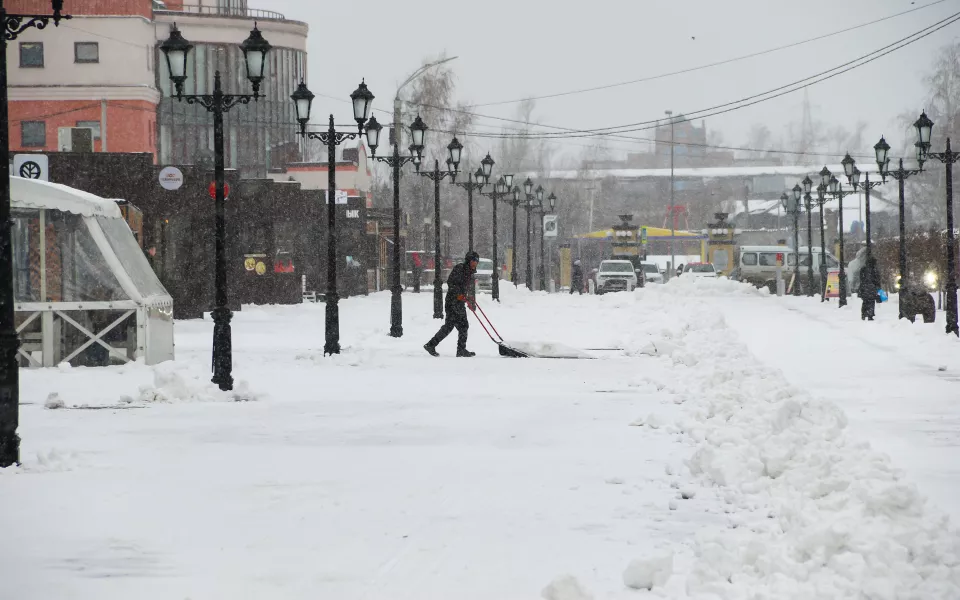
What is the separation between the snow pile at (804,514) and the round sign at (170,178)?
22.8 metres

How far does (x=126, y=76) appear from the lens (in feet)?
194

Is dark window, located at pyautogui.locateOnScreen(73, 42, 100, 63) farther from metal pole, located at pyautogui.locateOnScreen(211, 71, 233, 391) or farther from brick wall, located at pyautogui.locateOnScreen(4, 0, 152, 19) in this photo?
metal pole, located at pyautogui.locateOnScreen(211, 71, 233, 391)

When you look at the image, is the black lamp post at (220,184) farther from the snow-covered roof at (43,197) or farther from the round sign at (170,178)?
the round sign at (170,178)

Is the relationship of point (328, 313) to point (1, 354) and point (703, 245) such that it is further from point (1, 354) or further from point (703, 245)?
point (703, 245)

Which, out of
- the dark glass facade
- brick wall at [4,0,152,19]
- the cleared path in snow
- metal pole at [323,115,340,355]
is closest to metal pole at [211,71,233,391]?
metal pole at [323,115,340,355]

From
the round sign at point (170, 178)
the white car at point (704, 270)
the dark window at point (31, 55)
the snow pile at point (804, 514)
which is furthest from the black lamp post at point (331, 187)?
the dark window at point (31, 55)

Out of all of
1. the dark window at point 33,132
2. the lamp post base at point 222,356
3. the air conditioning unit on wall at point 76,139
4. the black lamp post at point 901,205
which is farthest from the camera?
the dark window at point 33,132

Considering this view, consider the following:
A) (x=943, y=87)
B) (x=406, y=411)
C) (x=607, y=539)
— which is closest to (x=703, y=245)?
(x=943, y=87)

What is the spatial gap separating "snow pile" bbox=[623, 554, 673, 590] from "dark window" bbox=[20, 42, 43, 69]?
187 feet

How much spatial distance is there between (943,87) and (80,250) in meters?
64.8

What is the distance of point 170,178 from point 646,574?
2823 cm

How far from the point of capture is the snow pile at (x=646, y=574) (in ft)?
18.9

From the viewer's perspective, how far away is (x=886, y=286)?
1977 inches

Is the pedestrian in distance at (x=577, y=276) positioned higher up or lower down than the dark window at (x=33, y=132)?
lower down
